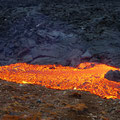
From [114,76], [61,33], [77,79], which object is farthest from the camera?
[61,33]

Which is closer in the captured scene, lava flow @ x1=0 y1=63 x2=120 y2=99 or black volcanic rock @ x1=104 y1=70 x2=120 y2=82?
lava flow @ x1=0 y1=63 x2=120 y2=99

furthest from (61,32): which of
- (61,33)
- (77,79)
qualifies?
(77,79)

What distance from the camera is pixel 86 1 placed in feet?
37.5

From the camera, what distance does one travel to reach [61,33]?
29.7ft

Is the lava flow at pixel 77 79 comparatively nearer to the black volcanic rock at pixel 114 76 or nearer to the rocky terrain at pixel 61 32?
the black volcanic rock at pixel 114 76

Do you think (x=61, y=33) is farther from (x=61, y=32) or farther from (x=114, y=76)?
(x=114, y=76)

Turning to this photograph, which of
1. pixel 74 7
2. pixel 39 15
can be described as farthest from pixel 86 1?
pixel 39 15

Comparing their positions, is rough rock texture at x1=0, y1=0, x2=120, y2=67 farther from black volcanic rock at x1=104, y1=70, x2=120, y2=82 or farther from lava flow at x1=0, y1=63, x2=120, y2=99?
black volcanic rock at x1=104, y1=70, x2=120, y2=82

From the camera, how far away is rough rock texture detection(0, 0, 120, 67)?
798 cm

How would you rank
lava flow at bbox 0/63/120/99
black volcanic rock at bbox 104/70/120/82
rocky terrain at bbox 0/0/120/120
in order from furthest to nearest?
rocky terrain at bbox 0/0/120/120, black volcanic rock at bbox 104/70/120/82, lava flow at bbox 0/63/120/99

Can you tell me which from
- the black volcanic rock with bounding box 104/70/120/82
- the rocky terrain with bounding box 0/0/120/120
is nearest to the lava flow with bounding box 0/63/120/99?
the black volcanic rock with bounding box 104/70/120/82

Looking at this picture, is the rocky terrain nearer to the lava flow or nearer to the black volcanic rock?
the black volcanic rock

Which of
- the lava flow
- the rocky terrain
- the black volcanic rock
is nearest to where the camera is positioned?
the lava flow

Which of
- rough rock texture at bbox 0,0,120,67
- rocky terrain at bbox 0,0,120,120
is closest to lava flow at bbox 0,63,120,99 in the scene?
rocky terrain at bbox 0,0,120,120
